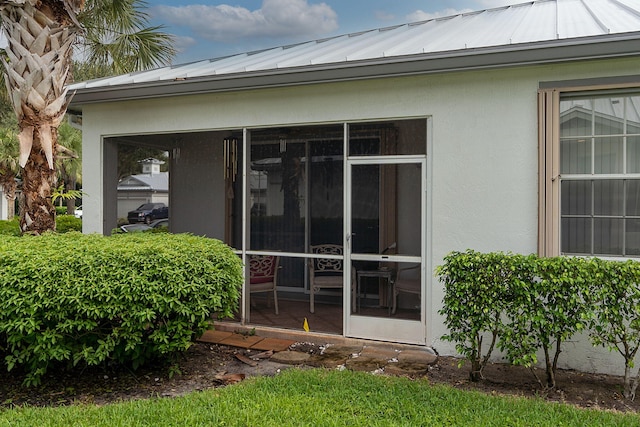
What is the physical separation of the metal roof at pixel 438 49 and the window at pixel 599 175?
60 centimetres

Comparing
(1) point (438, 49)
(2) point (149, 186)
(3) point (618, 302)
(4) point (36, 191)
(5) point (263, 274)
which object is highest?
(1) point (438, 49)

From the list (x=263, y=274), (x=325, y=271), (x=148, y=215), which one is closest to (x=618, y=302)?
(x=325, y=271)

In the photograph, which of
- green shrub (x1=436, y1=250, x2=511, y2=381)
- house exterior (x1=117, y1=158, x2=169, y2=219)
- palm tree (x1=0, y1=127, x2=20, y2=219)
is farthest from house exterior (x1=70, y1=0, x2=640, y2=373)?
palm tree (x1=0, y1=127, x2=20, y2=219)

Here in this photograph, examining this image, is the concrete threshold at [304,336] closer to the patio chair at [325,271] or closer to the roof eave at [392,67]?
the patio chair at [325,271]

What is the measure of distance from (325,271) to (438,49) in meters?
3.16

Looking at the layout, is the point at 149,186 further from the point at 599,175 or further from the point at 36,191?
the point at 599,175

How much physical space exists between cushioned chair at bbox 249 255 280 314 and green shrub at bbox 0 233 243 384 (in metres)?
1.96

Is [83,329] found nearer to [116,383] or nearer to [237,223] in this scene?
[116,383]

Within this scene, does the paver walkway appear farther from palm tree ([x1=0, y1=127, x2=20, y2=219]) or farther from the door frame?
palm tree ([x1=0, y1=127, x2=20, y2=219])

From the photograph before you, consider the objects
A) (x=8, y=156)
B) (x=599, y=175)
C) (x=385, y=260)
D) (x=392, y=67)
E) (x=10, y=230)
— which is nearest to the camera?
(x=599, y=175)

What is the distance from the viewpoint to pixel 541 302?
452 cm

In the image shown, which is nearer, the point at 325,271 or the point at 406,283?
the point at 406,283

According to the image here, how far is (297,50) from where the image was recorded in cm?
794

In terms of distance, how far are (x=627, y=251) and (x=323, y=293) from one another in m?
3.69
